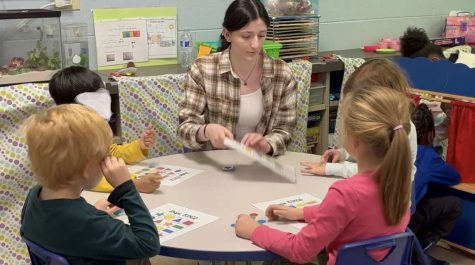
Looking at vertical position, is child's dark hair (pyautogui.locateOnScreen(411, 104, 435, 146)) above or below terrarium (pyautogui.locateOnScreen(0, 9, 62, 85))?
below

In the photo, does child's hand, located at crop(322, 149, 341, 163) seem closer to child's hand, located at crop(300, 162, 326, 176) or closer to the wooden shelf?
child's hand, located at crop(300, 162, 326, 176)

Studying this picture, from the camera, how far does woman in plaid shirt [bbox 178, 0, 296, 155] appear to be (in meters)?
2.24

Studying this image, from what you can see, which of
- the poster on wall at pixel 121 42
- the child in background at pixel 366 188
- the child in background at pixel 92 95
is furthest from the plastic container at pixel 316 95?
the child in background at pixel 366 188

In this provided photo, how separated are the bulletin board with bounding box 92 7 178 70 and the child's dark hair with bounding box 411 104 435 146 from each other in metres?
1.42

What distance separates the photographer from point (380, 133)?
1.35 meters

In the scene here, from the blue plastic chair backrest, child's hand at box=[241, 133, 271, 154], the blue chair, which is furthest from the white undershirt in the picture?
the blue chair

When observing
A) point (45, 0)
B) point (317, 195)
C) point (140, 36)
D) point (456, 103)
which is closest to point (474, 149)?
point (456, 103)

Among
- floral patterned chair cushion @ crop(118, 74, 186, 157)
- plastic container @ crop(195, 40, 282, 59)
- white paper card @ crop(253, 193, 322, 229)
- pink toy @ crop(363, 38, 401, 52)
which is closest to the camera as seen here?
white paper card @ crop(253, 193, 322, 229)

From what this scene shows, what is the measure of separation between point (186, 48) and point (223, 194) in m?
1.56

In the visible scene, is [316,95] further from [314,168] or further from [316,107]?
[314,168]

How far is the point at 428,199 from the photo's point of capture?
2582 millimetres

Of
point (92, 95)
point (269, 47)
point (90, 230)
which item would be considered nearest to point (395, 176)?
point (90, 230)

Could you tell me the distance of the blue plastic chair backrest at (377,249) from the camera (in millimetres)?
1356

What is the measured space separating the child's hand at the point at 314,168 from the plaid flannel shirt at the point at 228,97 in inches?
9.4
